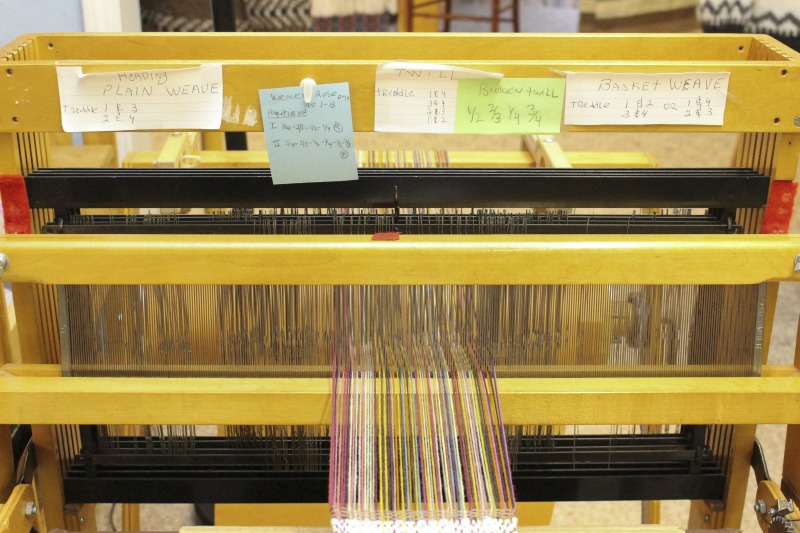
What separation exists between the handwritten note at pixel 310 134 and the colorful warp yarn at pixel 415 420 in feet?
0.57

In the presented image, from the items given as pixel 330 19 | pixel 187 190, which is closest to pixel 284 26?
pixel 330 19

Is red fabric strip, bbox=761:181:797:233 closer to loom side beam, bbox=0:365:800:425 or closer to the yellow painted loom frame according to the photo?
the yellow painted loom frame

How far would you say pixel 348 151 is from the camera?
3.68 ft

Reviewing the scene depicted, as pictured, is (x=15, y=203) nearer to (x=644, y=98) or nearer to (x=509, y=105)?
(x=509, y=105)

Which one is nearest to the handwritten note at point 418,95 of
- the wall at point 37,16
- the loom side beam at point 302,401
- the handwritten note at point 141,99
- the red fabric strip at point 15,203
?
the handwritten note at point 141,99

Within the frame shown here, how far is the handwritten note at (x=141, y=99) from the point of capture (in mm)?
1100

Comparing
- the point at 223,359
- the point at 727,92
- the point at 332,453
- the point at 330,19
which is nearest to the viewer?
the point at 332,453

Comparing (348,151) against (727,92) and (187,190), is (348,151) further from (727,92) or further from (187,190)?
(727,92)

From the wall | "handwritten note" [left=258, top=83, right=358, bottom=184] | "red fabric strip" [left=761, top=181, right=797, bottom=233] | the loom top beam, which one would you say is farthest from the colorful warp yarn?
the wall

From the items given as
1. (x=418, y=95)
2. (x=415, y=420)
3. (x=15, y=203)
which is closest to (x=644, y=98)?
(x=418, y=95)

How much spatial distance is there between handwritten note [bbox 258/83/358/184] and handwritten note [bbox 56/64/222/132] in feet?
0.25

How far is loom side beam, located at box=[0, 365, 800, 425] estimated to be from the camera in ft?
3.49

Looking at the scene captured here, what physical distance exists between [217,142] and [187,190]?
1.24m

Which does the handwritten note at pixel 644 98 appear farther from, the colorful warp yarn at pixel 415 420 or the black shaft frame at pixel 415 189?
the colorful warp yarn at pixel 415 420
